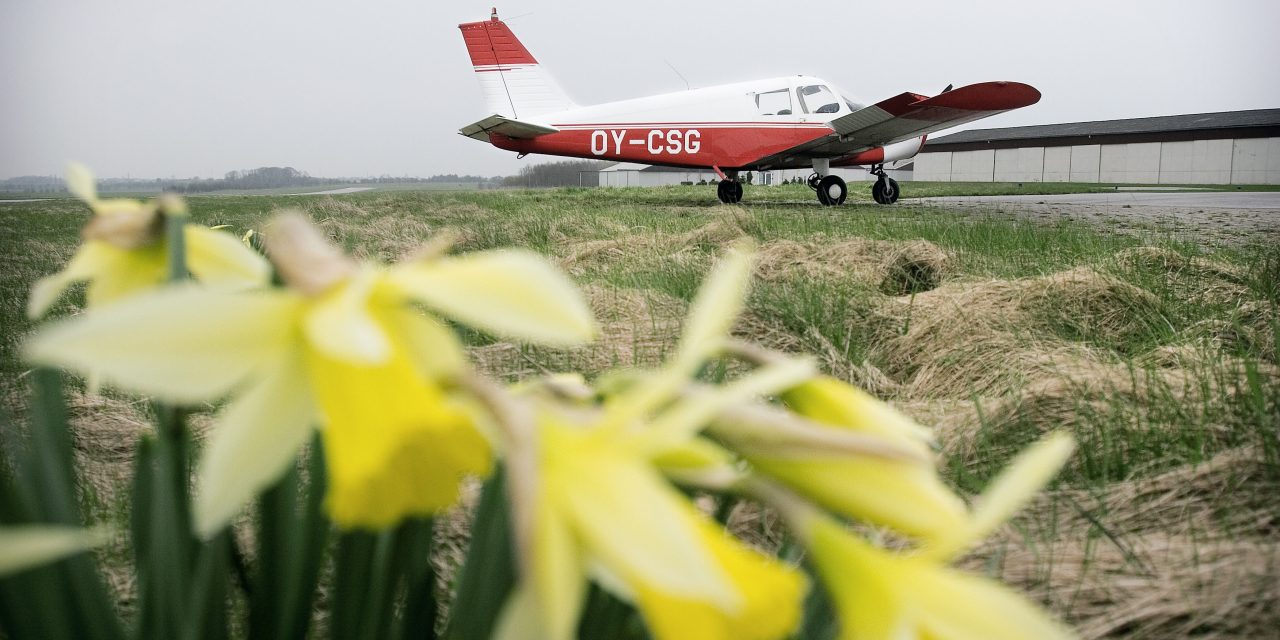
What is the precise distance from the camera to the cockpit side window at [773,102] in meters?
9.59

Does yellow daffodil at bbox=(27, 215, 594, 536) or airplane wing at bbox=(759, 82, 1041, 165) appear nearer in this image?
yellow daffodil at bbox=(27, 215, 594, 536)

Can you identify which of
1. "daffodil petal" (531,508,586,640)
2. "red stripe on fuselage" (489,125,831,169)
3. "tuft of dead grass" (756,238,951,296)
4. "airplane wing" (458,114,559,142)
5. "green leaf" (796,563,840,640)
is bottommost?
"tuft of dead grass" (756,238,951,296)

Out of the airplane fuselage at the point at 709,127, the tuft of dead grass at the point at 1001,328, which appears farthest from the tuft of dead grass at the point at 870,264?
the airplane fuselage at the point at 709,127

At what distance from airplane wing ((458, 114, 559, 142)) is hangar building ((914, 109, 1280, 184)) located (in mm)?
17087

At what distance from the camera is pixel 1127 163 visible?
2841cm

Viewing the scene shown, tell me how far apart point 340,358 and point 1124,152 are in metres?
→ 33.5

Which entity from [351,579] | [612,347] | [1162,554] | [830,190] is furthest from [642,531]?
[830,190]

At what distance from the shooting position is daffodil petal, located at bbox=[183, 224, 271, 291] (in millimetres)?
314

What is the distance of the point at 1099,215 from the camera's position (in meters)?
6.48

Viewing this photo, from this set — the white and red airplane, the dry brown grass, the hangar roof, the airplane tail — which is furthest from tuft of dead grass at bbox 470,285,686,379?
the hangar roof

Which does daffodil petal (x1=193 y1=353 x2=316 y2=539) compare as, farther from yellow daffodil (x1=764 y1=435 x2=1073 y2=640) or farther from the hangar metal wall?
the hangar metal wall

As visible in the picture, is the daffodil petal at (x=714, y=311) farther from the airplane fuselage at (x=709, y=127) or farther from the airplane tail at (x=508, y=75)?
the airplane tail at (x=508, y=75)

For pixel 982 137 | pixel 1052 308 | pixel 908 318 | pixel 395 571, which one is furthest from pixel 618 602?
pixel 982 137

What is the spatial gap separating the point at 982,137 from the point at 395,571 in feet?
119
